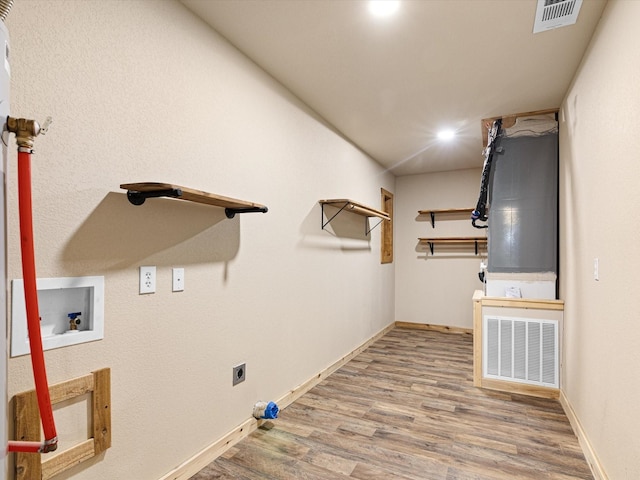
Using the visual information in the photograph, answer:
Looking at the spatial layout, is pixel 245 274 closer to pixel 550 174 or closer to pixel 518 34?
pixel 518 34

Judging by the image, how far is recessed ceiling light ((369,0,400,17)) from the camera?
74.5 inches

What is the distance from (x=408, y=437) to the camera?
236 cm

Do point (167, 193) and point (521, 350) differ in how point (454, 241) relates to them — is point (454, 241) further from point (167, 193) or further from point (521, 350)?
point (167, 193)

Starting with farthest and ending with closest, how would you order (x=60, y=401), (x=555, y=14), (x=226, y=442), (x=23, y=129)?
(x=226, y=442) < (x=555, y=14) < (x=60, y=401) < (x=23, y=129)

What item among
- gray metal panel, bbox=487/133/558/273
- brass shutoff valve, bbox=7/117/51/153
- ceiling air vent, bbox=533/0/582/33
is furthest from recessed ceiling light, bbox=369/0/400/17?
gray metal panel, bbox=487/133/558/273

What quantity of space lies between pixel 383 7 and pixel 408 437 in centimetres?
258

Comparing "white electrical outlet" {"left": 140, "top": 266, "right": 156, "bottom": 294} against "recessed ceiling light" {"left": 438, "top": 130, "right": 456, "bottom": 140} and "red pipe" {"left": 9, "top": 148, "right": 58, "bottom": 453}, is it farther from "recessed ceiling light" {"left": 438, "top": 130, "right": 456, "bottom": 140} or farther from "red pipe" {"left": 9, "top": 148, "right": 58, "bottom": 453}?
"recessed ceiling light" {"left": 438, "top": 130, "right": 456, "bottom": 140}

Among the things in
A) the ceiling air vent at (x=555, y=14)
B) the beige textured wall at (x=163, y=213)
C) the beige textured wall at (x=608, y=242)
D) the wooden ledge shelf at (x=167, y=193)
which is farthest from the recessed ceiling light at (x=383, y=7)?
the wooden ledge shelf at (x=167, y=193)

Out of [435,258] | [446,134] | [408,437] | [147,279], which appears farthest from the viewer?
[435,258]

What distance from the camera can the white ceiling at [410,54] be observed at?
196 cm

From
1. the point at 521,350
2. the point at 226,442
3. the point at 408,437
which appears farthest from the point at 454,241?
the point at 226,442

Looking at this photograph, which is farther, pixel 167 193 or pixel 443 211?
pixel 443 211

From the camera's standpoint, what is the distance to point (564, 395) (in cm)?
281

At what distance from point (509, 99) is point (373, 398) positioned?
2.74m
